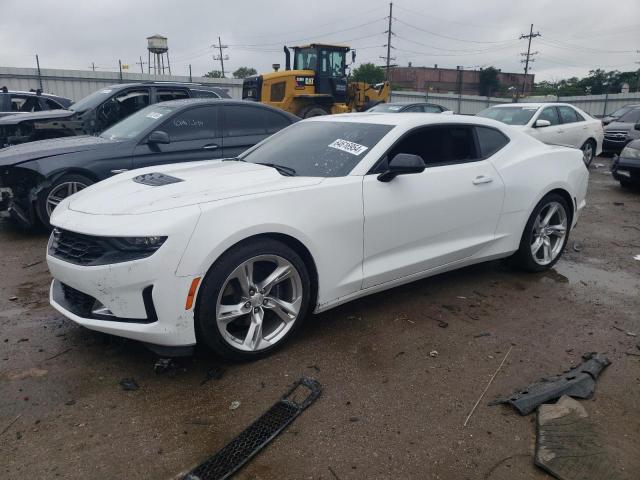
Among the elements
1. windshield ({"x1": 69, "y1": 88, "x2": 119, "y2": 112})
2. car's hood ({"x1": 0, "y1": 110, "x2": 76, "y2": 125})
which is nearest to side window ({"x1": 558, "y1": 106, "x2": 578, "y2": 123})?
windshield ({"x1": 69, "y1": 88, "x2": 119, "y2": 112})

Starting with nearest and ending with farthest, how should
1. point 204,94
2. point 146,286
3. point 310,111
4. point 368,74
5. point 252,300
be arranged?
point 146,286
point 252,300
point 204,94
point 310,111
point 368,74

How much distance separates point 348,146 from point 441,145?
0.86 metres

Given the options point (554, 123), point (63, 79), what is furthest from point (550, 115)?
point (63, 79)

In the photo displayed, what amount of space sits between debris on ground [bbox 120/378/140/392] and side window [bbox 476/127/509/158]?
3.25m

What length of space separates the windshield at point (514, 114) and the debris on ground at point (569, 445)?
9.07m

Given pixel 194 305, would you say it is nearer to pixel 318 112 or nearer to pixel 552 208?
pixel 552 208

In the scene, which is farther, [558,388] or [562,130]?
[562,130]

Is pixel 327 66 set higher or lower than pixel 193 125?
higher

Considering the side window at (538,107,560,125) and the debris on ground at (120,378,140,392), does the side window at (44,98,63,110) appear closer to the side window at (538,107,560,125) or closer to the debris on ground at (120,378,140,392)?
the debris on ground at (120,378,140,392)

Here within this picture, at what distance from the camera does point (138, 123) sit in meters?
6.39

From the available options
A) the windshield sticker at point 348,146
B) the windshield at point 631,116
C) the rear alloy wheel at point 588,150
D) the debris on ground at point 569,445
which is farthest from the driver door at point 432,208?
the windshield at point 631,116

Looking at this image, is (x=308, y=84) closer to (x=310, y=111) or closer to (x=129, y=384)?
(x=310, y=111)

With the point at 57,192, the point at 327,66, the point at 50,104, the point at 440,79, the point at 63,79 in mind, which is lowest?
the point at 57,192

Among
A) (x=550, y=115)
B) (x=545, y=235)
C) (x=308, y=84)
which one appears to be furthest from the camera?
(x=308, y=84)
